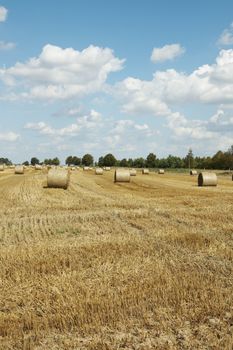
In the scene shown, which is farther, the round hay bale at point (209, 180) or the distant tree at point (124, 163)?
the distant tree at point (124, 163)

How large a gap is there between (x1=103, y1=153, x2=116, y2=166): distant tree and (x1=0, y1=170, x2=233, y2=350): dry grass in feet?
565

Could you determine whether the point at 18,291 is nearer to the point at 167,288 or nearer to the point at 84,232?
the point at 167,288

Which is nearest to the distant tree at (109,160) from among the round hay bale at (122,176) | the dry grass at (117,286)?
the round hay bale at (122,176)

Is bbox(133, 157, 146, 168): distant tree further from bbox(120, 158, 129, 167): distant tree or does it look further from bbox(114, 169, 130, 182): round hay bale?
bbox(114, 169, 130, 182): round hay bale

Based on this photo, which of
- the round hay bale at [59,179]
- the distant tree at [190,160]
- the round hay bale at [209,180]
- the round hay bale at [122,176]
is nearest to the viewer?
the round hay bale at [59,179]

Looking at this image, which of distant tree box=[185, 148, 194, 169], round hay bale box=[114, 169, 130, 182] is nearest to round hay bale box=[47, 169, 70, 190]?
round hay bale box=[114, 169, 130, 182]

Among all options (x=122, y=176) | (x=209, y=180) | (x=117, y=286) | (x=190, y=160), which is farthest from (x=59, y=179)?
(x=190, y=160)

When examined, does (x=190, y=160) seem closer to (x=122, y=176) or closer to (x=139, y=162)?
(x=139, y=162)

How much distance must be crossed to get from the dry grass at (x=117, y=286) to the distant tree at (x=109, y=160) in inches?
6775

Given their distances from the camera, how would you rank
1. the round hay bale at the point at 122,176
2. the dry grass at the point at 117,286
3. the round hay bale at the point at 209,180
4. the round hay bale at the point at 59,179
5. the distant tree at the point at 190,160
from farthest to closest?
the distant tree at the point at 190,160
the round hay bale at the point at 122,176
the round hay bale at the point at 209,180
the round hay bale at the point at 59,179
the dry grass at the point at 117,286

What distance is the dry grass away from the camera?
604cm

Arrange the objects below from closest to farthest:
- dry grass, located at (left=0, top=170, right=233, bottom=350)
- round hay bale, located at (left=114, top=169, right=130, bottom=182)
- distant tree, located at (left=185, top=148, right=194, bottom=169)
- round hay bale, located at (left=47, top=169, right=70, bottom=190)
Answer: dry grass, located at (left=0, top=170, right=233, bottom=350), round hay bale, located at (left=47, top=169, right=70, bottom=190), round hay bale, located at (left=114, top=169, right=130, bottom=182), distant tree, located at (left=185, top=148, right=194, bottom=169)

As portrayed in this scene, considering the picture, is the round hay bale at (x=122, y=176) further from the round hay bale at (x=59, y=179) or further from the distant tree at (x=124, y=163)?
the distant tree at (x=124, y=163)

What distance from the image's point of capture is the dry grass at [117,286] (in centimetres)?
604
